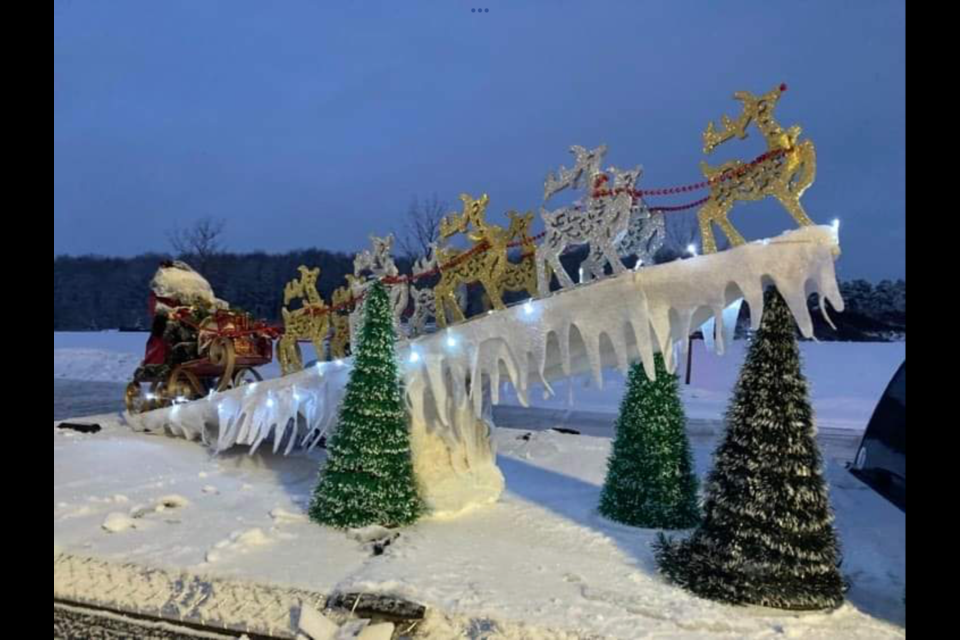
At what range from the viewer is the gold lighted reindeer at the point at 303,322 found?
771 cm

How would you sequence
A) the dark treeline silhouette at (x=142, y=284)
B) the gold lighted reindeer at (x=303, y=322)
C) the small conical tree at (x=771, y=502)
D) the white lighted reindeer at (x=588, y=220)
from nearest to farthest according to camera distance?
the small conical tree at (x=771, y=502), the white lighted reindeer at (x=588, y=220), the gold lighted reindeer at (x=303, y=322), the dark treeline silhouette at (x=142, y=284)

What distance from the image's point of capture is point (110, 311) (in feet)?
102

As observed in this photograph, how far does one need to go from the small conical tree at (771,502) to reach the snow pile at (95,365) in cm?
2186

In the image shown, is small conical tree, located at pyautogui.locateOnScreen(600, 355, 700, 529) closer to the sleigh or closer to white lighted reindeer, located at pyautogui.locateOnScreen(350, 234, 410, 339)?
white lighted reindeer, located at pyautogui.locateOnScreen(350, 234, 410, 339)

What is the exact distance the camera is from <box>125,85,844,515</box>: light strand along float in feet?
14.9

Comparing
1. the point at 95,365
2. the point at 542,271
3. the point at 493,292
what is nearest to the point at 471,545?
the point at 493,292

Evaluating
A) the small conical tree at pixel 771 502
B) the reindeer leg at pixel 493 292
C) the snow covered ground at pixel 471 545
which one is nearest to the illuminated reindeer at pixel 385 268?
the reindeer leg at pixel 493 292

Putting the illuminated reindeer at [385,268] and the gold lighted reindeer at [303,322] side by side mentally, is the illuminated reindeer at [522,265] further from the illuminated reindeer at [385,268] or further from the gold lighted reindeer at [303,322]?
the gold lighted reindeer at [303,322]

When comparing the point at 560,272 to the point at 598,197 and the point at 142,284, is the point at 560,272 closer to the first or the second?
the point at 598,197

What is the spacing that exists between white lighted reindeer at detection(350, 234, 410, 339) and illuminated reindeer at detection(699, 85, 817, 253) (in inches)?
127

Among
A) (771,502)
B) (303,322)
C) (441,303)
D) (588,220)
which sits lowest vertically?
(771,502)

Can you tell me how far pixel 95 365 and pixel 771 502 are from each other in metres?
25.3

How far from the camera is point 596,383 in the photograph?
5.41 meters

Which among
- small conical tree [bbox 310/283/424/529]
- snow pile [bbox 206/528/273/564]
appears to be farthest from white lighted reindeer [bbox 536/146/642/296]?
snow pile [bbox 206/528/273/564]
